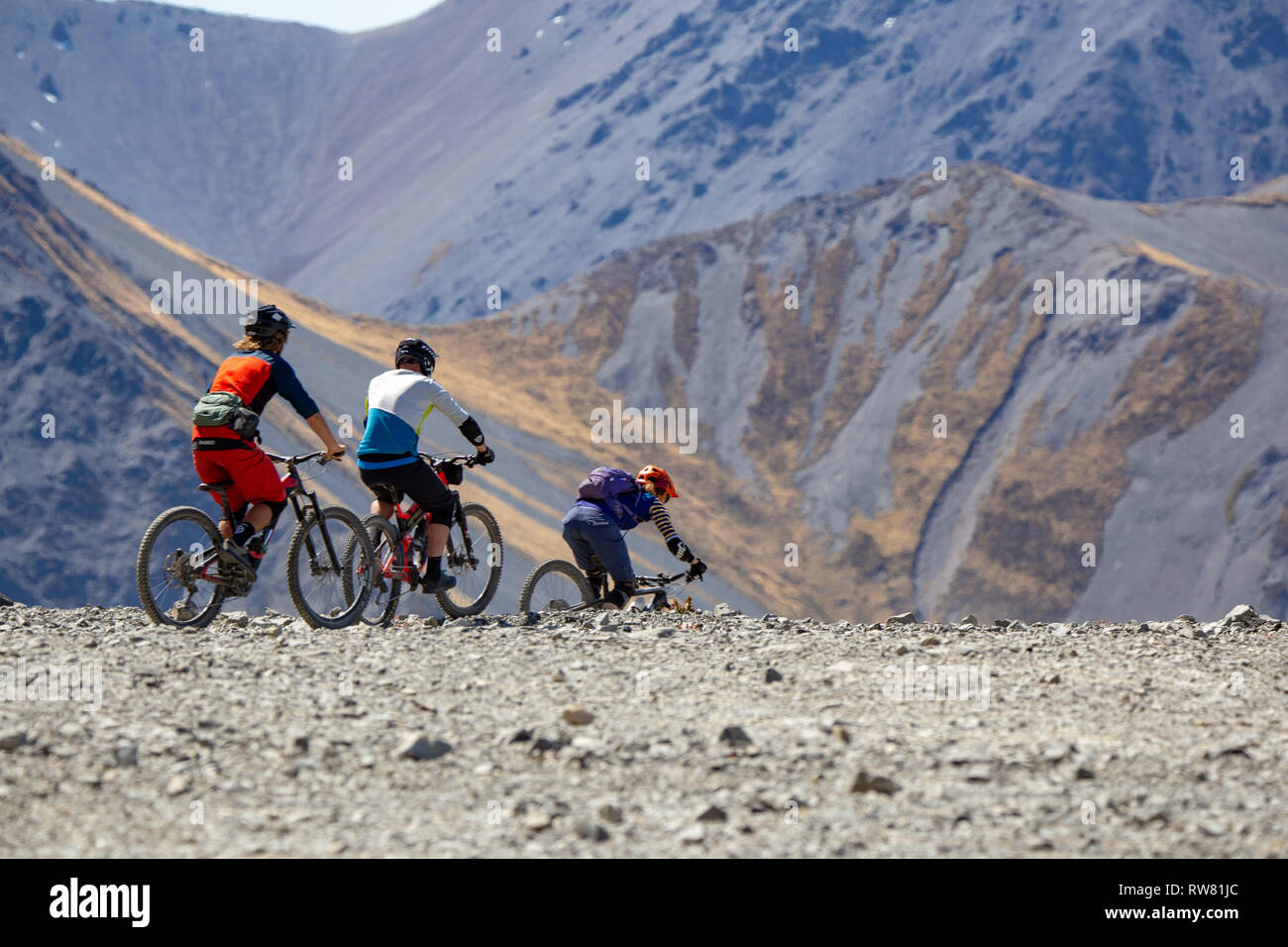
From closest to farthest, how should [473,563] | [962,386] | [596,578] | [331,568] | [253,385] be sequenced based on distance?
1. [253,385]
2. [331,568]
3. [473,563]
4. [596,578]
5. [962,386]

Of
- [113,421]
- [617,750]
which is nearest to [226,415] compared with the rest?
[617,750]

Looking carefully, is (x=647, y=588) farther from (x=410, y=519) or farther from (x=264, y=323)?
(x=264, y=323)

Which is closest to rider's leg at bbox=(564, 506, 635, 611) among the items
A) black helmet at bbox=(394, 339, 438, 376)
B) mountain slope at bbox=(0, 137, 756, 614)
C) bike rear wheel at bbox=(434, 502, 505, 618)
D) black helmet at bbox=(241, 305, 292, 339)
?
bike rear wheel at bbox=(434, 502, 505, 618)

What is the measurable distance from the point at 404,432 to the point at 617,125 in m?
104

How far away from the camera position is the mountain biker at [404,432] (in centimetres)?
914

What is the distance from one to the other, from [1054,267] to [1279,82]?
57989mm

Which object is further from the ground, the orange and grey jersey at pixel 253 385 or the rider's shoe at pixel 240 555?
the orange and grey jersey at pixel 253 385

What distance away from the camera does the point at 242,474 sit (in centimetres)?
863

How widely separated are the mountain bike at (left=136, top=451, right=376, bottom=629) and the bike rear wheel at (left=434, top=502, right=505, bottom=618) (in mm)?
938

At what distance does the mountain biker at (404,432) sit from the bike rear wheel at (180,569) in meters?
1.18

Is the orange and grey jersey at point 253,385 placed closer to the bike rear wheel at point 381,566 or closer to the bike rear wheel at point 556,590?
the bike rear wheel at point 381,566

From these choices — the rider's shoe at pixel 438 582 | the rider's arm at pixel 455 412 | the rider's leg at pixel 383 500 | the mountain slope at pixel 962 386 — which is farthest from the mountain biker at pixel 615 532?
the mountain slope at pixel 962 386

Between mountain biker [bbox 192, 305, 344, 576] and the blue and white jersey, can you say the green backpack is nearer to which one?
mountain biker [bbox 192, 305, 344, 576]
